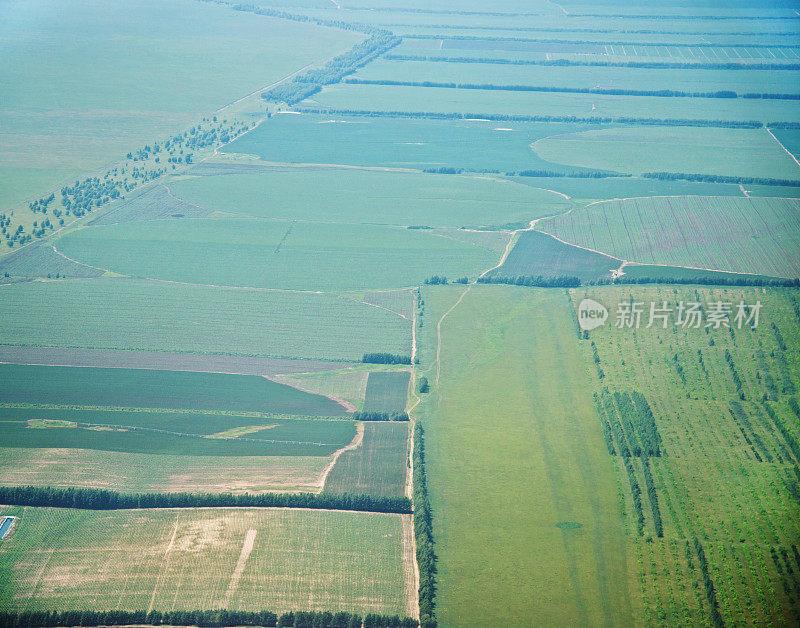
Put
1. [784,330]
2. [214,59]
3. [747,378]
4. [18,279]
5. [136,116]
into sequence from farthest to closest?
[214,59]
[136,116]
[18,279]
[784,330]
[747,378]

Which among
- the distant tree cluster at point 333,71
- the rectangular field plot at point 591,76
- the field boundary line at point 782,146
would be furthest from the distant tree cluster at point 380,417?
the rectangular field plot at point 591,76

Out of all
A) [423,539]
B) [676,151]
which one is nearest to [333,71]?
[676,151]

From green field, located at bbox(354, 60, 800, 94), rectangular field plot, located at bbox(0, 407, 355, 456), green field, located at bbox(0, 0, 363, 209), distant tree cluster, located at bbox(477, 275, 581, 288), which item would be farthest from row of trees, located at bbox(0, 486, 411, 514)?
green field, located at bbox(354, 60, 800, 94)

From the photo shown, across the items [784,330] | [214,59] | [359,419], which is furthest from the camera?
[214,59]

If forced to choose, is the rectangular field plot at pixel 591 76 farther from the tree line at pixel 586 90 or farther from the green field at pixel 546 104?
the green field at pixel 546 104

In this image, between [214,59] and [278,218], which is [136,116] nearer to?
[214,59]

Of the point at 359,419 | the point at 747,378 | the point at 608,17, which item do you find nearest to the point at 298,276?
the point at 359,419

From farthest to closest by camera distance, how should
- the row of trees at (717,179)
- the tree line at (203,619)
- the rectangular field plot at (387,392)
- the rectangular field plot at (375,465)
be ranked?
the row of trees at (717,179) → the rectangular field plot at (387,392) → the rectangular field plot at (375,465) → the tree line at (203,619)
